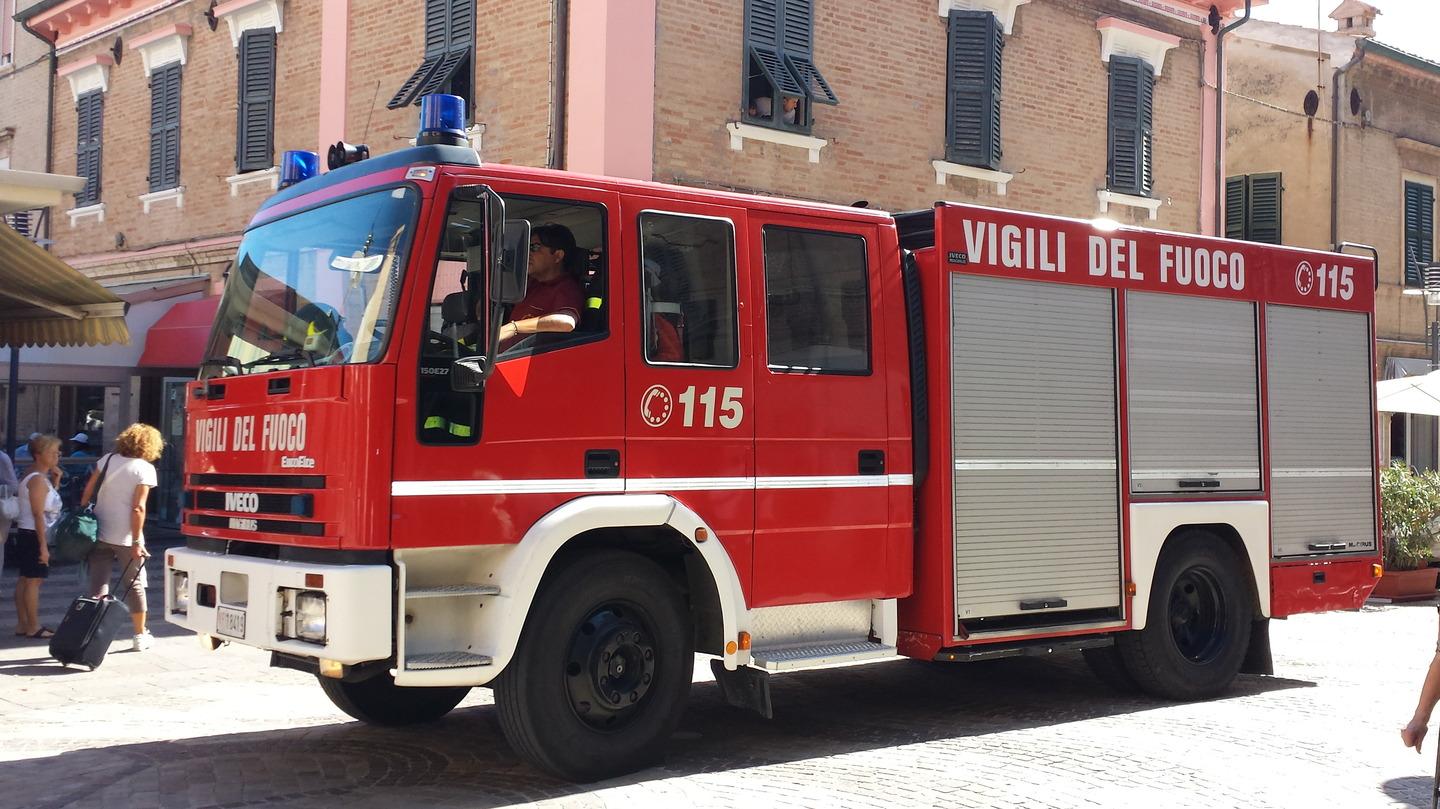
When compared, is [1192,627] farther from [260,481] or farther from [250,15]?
[250,15]

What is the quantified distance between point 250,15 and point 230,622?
13.0 m

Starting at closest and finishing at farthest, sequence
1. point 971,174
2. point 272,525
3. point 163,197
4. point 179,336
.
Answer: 1. point 272,525
2. point 971,174
3. point 179,336
4. point 163,197

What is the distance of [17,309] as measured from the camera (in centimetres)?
1176

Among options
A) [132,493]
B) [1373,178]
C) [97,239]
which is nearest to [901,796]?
[132,493]

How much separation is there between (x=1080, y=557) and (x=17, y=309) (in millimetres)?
9055

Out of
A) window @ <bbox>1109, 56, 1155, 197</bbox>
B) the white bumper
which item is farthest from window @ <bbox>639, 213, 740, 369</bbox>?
window @ <bbox>1109, 56, 1155, 197</bbox>

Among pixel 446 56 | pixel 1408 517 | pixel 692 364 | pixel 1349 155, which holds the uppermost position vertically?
pixel 1349 155

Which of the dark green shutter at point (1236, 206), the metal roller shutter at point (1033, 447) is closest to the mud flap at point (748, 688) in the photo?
the metal roller shutter at point (1033, 447)

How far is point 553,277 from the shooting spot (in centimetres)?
611

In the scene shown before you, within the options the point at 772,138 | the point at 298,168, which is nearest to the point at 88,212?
the point at 772,138

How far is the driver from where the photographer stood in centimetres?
605

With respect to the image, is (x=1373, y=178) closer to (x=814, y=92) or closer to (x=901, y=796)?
(x=814, y=92)

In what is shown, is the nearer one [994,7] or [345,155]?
[345,155]

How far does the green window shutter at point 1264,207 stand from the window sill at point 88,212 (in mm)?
17511
